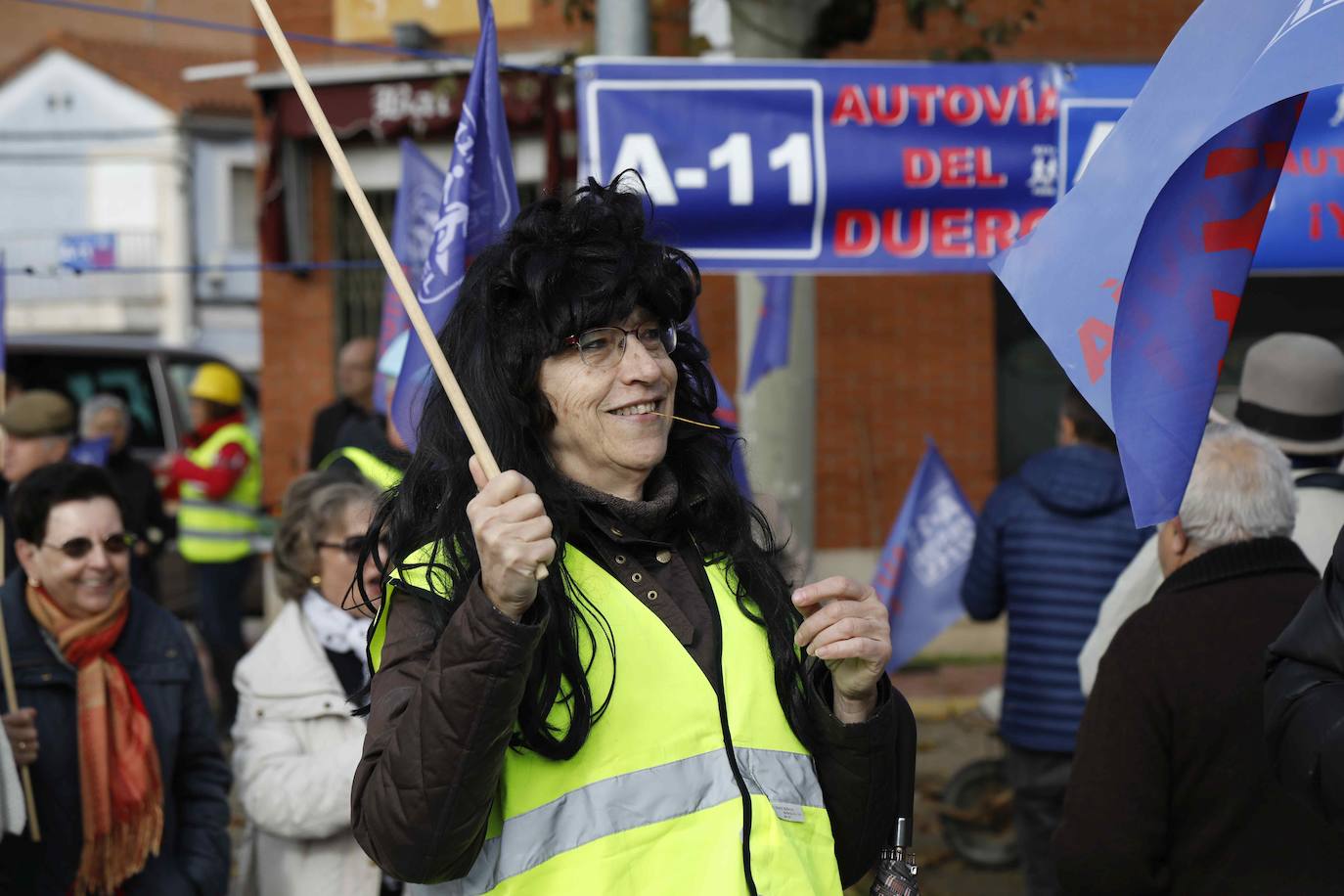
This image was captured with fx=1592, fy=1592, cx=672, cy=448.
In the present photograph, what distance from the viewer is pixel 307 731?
371 centimetres

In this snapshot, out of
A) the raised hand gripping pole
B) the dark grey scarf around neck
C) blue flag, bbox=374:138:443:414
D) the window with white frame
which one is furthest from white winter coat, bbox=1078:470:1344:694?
the window with white frame

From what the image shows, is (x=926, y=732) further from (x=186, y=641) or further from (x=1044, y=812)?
(x=186, y=641)

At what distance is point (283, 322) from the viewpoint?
11859 millimetres

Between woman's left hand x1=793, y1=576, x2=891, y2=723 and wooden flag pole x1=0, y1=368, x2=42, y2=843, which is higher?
woman's left hand x1=793, y1=576, x2=891, y2=723

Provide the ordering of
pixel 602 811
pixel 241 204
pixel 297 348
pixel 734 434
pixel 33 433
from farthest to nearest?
pixel 241 204 → pixel 297 348 → pixel 33 433 → pixel 734 434 → pixel 602 811

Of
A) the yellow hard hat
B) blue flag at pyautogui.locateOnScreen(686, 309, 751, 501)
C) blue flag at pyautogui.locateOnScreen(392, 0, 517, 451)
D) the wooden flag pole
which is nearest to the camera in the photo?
blue flag at pyautogui.locateOnScreen(686, 309, 751, 501)

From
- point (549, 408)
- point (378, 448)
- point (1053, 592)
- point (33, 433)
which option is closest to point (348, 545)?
point (378, 448)

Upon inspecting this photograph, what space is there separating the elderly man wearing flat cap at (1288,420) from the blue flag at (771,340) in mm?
2062

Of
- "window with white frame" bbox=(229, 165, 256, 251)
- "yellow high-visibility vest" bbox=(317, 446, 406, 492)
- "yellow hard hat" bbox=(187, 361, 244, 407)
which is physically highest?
"window with white frame" bbox=(229, 165, 256, 251)

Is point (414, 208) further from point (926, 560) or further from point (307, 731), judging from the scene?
point (307, 731)

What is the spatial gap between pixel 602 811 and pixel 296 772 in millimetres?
1724

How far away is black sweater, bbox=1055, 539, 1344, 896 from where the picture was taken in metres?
2.89

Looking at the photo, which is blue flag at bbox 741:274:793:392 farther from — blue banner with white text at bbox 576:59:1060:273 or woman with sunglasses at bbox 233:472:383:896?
woman with sunglasses at bbox 233:472:383:896

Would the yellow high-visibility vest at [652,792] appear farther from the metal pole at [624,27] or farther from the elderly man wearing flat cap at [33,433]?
the elderly man wearing flat cap at [33,433]
